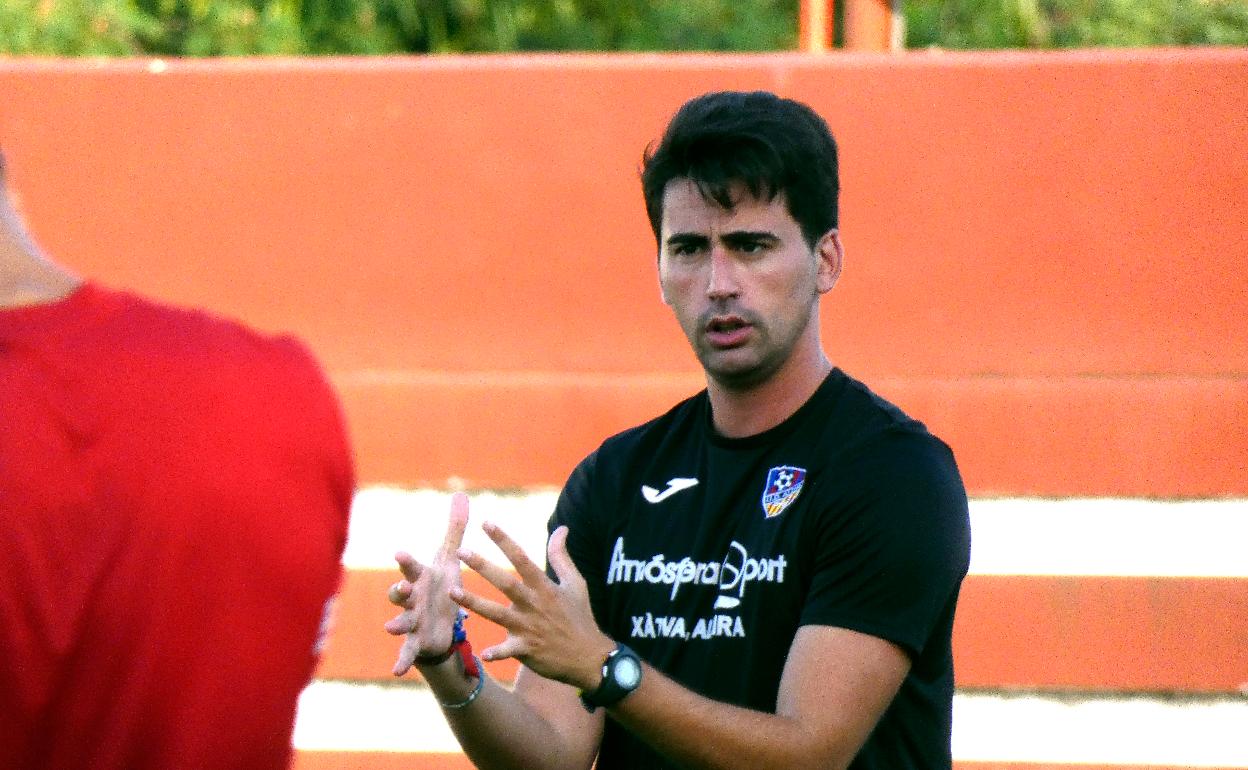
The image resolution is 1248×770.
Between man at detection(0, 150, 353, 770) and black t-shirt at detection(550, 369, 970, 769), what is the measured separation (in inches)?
38.4

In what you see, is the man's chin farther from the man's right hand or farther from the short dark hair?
the man's right hand

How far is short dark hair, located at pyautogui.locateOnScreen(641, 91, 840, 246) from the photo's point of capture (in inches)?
104

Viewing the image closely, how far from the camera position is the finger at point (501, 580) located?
7.25 feet

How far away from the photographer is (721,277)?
2.66 m

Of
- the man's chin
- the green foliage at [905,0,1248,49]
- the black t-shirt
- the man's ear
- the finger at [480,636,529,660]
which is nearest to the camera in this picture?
the finger at [480,636,529,660]

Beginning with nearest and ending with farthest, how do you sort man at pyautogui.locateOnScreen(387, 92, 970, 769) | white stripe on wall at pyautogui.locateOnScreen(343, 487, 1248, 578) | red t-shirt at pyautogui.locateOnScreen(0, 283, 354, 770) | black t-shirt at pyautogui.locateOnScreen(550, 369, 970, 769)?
red t-shirt at pyautogui.locateOnScreen(0, 283, 354, 770), man at pyautogui.locateOnScreen(387, 92, 970, 769), black t-shirt at pyautogui.locateOnScreen(550, 369, 970, 769), white stripe on wall at pyautogui.locateOnScreen(343, 487, 1248, 578)

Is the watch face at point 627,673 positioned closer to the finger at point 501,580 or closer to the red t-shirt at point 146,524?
the finger at point 501,580

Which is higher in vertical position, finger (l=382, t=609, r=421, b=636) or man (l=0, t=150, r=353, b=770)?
man (l=0, t=150, r=353, b=770)

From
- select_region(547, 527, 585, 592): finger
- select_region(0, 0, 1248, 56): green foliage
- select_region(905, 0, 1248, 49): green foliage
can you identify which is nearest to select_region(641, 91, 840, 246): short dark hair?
select_region(547, 527, 585, 592): finger

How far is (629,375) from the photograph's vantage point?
410 cm

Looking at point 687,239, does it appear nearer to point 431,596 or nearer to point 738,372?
point 738,372

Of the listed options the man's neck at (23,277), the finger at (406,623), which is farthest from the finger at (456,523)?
the man's neck at (23,277)

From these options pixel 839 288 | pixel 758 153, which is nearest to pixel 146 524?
pixel 758 153

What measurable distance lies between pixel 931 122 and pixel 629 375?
3.16ft
